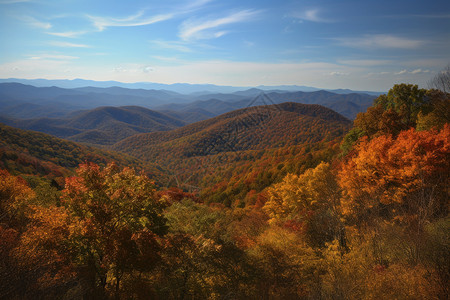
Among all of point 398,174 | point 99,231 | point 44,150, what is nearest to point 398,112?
point 398,174

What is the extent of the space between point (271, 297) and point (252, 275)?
182 cm

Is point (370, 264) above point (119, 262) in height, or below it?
below

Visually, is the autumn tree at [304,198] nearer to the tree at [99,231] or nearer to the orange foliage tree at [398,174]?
the orange foliage tree at [398,174]

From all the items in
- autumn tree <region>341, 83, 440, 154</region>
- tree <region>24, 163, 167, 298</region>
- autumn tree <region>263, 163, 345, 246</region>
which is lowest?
autumn tree <region>263, 163, 345, 246</region>

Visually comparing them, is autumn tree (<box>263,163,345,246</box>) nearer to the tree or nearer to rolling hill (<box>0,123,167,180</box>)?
the tree

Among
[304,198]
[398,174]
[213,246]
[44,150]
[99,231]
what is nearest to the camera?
[99,231]

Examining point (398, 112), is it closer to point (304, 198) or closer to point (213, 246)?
point (304, 198)

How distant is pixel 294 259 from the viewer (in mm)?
17844

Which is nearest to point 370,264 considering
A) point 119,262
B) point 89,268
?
point 119,262

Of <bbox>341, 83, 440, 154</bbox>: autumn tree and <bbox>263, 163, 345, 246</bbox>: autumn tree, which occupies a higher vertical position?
<bbox>341, 83, 440, 154</bbox>: autumn tree

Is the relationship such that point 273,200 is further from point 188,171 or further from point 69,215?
point 188,171

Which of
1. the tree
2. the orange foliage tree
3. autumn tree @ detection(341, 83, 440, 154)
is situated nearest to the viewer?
the tree

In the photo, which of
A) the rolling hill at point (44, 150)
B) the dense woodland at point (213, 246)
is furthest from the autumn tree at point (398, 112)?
the rolling hill at point (44, 150)

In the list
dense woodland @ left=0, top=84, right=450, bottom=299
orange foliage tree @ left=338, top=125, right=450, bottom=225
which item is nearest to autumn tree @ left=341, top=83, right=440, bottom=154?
dense woodland @ left=0, top=84, right=450, bottom=299
